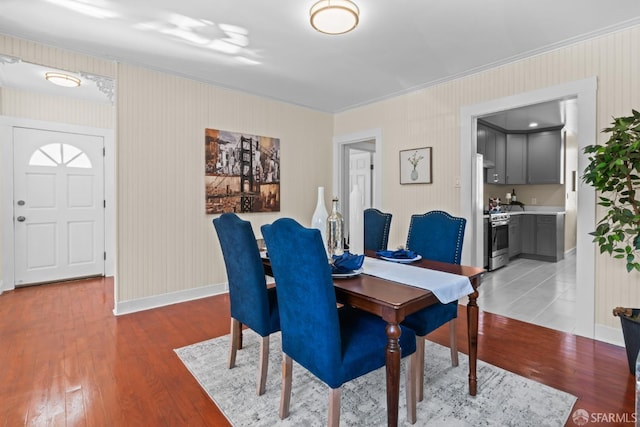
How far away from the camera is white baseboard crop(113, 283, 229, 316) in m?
3.22

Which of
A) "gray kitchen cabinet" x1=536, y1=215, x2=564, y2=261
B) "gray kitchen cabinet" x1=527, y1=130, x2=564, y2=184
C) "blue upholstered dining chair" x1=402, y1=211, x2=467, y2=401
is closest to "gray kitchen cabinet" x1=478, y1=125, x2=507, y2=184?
"gray kitchen cabinet" x1=527, y1=130, x2=564, y2=184

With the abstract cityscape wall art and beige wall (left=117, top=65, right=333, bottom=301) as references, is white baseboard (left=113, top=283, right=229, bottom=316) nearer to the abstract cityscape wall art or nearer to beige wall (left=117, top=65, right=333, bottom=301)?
beige wall (left=117, top=65, right=333, bottom=301)

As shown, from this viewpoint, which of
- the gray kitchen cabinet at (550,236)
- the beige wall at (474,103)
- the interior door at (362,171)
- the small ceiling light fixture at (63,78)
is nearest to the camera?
the beige wall at (474,103)

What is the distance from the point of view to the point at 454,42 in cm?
279

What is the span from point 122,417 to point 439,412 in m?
1.71

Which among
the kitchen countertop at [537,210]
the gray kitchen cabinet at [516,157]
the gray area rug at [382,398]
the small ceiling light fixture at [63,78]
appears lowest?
the gray area rug at [382,398]

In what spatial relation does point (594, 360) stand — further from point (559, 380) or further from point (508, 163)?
point (508, 163)

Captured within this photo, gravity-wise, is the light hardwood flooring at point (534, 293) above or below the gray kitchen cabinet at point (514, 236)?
below

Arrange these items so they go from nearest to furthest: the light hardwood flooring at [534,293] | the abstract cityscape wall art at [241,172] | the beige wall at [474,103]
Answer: the beige wall at [474,103] → the light hardwood flooring at [534,293] → the abstract cityscape wall art at [241,172]

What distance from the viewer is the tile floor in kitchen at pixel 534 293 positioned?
10.2ft

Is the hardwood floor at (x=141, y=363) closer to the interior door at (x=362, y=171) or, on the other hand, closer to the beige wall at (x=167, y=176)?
the beige wall at (x=167, y=176)

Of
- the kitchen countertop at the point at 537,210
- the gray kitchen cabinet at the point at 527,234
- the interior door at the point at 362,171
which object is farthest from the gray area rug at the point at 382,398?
the gray kitchen cabinet at the point at 527,234

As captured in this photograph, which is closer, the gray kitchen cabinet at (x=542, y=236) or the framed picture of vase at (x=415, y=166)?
the framed picture of vase at (x=415, y=166)

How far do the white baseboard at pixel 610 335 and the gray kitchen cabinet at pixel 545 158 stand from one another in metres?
4.11
